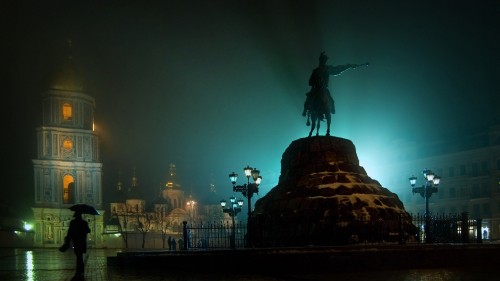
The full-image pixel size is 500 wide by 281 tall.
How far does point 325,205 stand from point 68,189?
5953 centimetres

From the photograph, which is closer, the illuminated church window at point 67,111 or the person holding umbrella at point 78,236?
the person holding umbrella at point 78,236

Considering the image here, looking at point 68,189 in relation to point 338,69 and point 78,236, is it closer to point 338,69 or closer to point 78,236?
point 338,69

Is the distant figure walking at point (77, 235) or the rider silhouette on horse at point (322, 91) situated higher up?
the rider silhouette on horse at point (322, 91)

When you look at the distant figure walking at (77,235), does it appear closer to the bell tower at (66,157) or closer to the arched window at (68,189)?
the bell tower at (66,157)

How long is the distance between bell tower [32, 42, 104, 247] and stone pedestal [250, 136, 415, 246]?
50.8 meters

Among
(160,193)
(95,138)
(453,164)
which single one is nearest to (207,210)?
(160,193)

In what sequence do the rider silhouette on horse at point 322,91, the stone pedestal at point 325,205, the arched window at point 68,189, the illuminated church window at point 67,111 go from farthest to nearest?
1. the illuminated church window at point 67,111
2. the arched window at point 68,189
3. the rider silhouette on horse at point 322,91
4. the stone pedestal at point 325,205

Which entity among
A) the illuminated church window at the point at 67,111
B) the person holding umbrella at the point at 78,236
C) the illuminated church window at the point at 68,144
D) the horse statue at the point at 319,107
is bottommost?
the person holding umbrella at the point at 78,236

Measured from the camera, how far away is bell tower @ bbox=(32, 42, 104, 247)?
7056cm

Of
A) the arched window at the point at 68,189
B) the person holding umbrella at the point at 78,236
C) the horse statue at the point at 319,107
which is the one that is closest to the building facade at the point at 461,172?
the horse statue at the point at 319,107

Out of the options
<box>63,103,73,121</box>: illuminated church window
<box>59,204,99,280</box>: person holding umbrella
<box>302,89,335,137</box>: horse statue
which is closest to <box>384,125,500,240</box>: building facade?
A: <box>302,89,335,137</box>: horse statue

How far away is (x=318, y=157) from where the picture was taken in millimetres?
23188

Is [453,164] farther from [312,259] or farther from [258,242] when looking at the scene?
[312,259]

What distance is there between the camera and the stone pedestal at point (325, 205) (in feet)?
66.4
